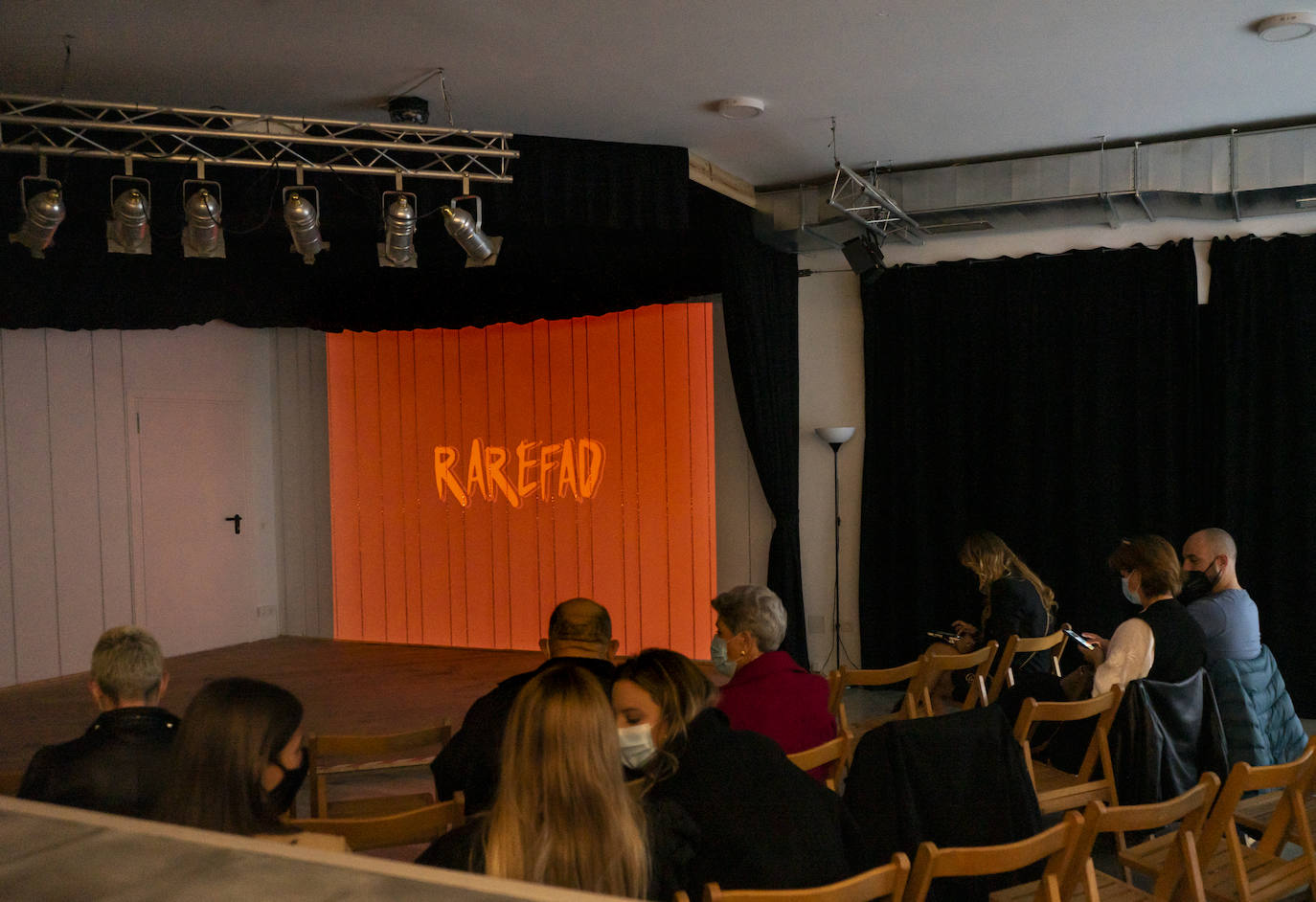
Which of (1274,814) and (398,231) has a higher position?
(398,231)

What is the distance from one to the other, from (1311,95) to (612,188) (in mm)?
3724

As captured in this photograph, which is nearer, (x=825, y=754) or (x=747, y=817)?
(x=747, y=817)

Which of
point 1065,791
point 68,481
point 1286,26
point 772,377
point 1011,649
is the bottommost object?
point 1065,791

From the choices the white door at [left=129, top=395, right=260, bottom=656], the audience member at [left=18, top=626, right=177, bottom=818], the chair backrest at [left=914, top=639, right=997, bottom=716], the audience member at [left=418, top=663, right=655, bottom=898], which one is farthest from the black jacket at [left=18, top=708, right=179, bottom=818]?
the white door at [left=129, top=395, right=260, bottom=656]

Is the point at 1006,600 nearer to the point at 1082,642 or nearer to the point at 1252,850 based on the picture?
the point at 1082,642

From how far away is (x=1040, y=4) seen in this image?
13.9 feet

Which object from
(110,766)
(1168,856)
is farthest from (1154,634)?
(110,766)

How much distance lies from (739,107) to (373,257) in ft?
10.0

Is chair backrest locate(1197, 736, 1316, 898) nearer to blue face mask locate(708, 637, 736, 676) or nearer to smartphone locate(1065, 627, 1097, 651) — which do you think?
smartphone locate(1065, 627, 1097, 651)

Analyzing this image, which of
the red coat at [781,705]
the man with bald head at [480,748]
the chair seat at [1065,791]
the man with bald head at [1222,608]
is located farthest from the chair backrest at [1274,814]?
the man with bald head at [480,748]

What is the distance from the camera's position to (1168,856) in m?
2.61

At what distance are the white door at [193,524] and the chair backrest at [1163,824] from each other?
795 cm

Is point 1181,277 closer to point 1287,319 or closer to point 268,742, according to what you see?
point 1287,319

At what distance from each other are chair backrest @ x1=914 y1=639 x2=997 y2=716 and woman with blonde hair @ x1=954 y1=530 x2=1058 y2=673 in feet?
1.48
